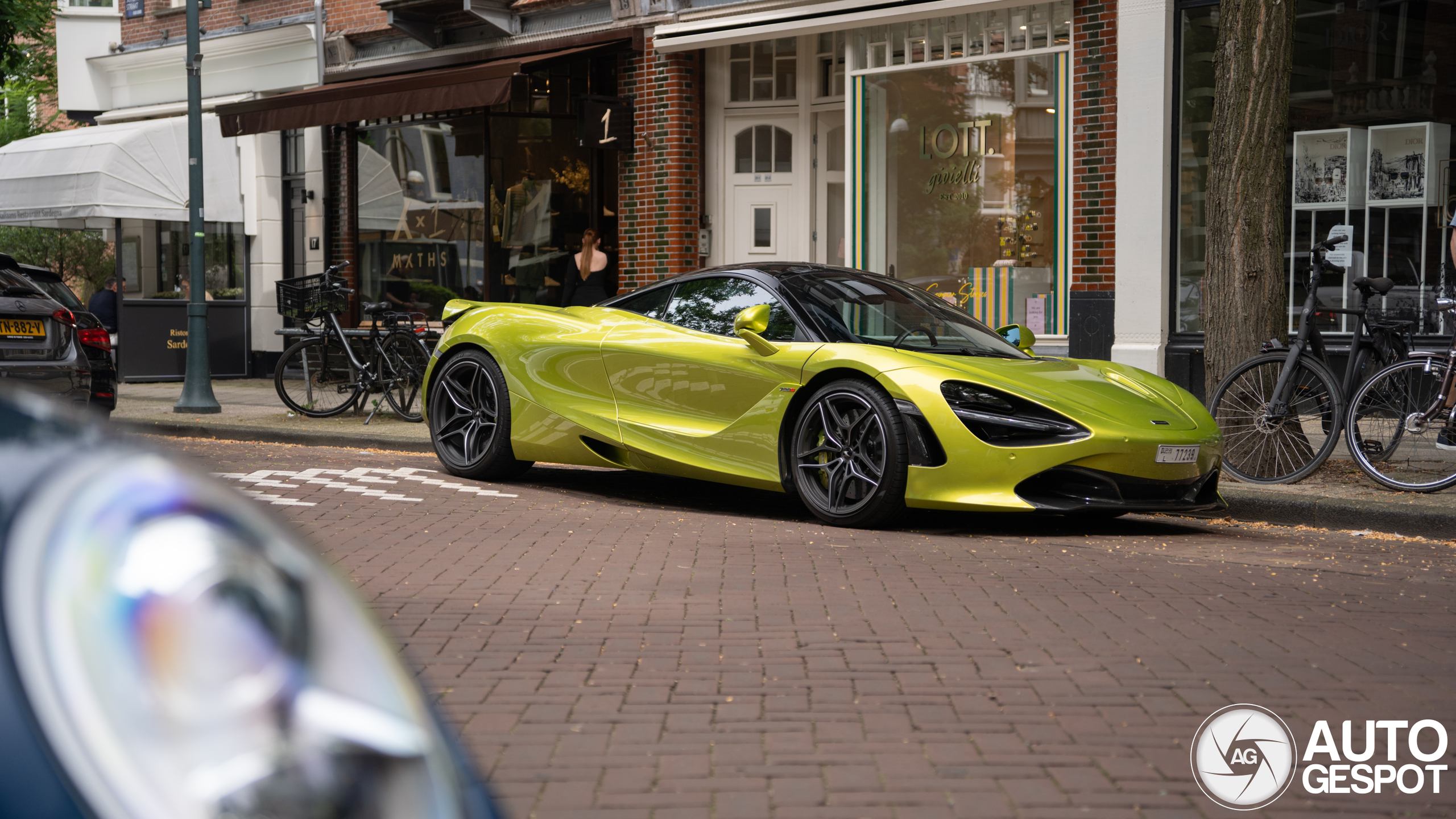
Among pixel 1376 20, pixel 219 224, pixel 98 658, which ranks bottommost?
pixel 98 658

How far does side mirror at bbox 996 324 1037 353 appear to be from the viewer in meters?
8.23

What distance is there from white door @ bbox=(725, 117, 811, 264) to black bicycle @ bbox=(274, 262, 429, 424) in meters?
4.43

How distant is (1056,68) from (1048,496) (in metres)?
7.64

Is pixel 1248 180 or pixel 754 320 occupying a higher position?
pixel 1248 180

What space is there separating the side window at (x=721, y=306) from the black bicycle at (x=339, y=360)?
5.38m

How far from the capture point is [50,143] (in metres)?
20.4

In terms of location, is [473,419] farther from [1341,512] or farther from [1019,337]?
[1341,512]

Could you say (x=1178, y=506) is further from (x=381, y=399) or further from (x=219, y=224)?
(x=219, y=224)

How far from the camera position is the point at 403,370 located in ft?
43.0

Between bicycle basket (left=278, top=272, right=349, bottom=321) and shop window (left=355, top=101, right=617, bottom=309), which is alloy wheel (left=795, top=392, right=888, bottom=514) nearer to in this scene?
bicycle basket (left=278, top=272, right=349, bottom=321)

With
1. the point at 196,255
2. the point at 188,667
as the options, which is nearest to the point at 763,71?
the point at 196,255

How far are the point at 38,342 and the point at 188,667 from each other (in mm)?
10331

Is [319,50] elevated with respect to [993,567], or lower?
elevated

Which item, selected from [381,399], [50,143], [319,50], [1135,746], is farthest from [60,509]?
[50,143]
